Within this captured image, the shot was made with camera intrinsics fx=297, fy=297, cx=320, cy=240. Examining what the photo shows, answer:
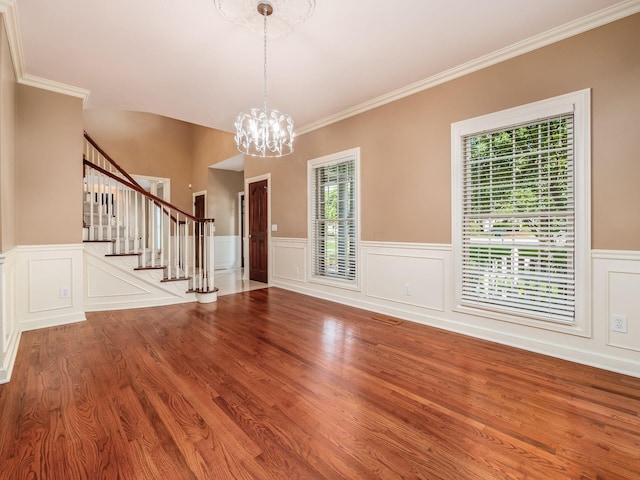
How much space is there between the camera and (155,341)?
9.57 ft

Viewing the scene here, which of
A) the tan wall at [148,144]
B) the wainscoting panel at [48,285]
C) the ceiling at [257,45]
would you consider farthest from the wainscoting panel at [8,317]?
the tan wall at [148,144]

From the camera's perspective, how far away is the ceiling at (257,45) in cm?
232

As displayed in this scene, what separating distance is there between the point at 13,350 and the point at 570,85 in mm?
5240

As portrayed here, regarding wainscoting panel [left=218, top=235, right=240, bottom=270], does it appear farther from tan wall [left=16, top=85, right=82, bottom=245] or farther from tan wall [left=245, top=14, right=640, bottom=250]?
tan wall [left=16, top=85, right=82, bottom=245]

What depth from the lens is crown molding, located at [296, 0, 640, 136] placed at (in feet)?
7.55

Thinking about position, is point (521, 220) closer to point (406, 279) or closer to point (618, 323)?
point (618, 323)

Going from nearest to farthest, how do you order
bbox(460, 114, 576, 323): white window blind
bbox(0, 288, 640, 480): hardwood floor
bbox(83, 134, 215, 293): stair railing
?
1. bbox(0, 288, 640, 480): hardwood floor
2. bbox(460, 114, 576, 323): white window blind
3. bbox(83, 134, 215, 293): stair railing

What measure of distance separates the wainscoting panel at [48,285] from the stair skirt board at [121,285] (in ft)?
1.03

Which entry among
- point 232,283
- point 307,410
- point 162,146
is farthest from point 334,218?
point 162,146

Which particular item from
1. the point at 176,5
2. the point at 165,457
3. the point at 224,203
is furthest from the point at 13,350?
the point at 224,203

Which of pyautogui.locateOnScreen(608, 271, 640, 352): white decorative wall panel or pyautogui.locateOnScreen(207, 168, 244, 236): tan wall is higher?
pyautogui.locateOnScreen(207, 168, 244, 236): tan wall

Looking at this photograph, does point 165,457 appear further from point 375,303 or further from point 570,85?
point 570,85

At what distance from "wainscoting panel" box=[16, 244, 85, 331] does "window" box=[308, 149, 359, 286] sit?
3126 millimetres

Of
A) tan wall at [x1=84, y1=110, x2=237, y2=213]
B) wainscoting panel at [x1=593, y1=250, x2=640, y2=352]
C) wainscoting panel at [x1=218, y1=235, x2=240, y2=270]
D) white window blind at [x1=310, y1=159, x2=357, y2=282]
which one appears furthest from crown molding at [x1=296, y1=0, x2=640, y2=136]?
wainscoting panel at [x1=218, y1=235, x2=240, y2=270]
